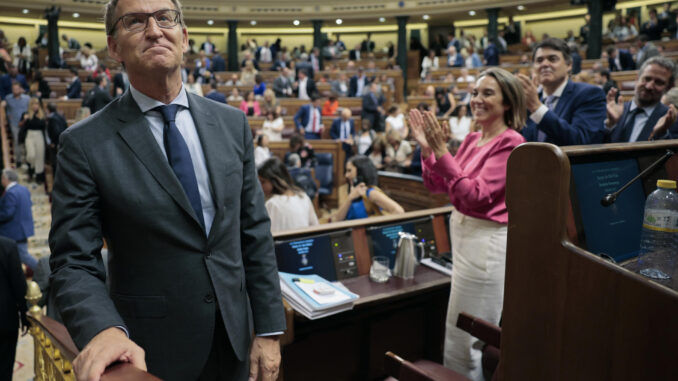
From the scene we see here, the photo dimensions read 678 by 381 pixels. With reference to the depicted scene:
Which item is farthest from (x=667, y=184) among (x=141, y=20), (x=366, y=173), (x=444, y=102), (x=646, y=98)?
(x=444, y=102)

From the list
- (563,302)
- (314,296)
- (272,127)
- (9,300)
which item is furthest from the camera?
(272,127)

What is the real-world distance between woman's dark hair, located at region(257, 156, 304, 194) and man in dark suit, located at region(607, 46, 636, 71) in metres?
8.64

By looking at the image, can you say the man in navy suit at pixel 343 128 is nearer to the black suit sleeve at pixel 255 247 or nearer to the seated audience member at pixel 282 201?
the seated audience member at pixel 282 201

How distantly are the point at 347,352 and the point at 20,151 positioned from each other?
8229 millimetres

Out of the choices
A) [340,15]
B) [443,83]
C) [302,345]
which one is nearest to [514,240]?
[302,345]

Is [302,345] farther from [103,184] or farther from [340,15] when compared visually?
[340,15]

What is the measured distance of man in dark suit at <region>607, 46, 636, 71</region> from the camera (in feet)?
30.5

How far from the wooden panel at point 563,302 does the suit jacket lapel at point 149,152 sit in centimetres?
68

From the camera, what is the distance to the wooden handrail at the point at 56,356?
78cm

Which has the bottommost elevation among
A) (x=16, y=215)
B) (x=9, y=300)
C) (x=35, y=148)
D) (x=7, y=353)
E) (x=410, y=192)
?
(x=7, y=353)

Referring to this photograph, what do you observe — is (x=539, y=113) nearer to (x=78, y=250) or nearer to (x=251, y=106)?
(x=78, y=250)

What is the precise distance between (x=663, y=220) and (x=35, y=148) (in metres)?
8.29

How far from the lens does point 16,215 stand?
14.4 ft

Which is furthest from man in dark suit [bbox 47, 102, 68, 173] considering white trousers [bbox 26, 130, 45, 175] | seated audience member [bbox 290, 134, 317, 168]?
seated audience member [bbox 290, 134, 317, 168]
